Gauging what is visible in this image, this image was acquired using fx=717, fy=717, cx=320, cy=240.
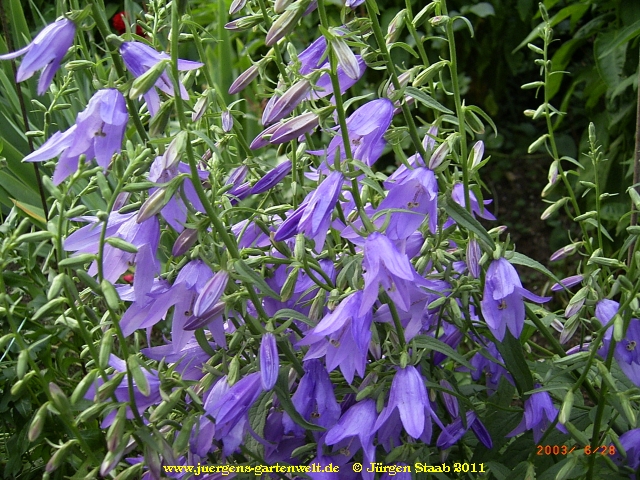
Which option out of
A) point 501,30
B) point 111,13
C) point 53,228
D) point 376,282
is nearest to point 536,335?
point 501,30

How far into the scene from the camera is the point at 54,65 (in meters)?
1.02

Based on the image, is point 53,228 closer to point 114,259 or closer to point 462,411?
point 114,259

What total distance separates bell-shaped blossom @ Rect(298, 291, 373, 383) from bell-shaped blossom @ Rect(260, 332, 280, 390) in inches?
1.8

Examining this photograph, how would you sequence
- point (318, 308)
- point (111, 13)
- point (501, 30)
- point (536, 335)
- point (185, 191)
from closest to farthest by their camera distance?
point (185, 191), point (318, 308), point (536, 335), point (501, 30), point (111, 13)

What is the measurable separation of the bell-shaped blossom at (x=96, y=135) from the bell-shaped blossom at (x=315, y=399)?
0.47m

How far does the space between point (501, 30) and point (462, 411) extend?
2987mm

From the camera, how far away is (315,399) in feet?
3.93

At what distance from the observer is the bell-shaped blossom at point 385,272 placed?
3.34ft

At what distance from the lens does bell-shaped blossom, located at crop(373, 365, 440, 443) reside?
105 centimetres

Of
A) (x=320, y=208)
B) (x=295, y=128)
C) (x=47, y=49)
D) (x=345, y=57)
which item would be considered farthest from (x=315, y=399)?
(x=47, y=49)

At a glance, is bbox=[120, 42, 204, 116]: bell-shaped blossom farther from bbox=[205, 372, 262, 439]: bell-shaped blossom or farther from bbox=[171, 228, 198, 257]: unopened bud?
bbox=[205, 372, 262, 439]: bell-shaped blossom

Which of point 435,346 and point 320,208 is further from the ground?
point 320,208

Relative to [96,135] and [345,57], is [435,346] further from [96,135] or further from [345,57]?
[96,135]

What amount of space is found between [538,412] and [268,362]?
542 millimetres
